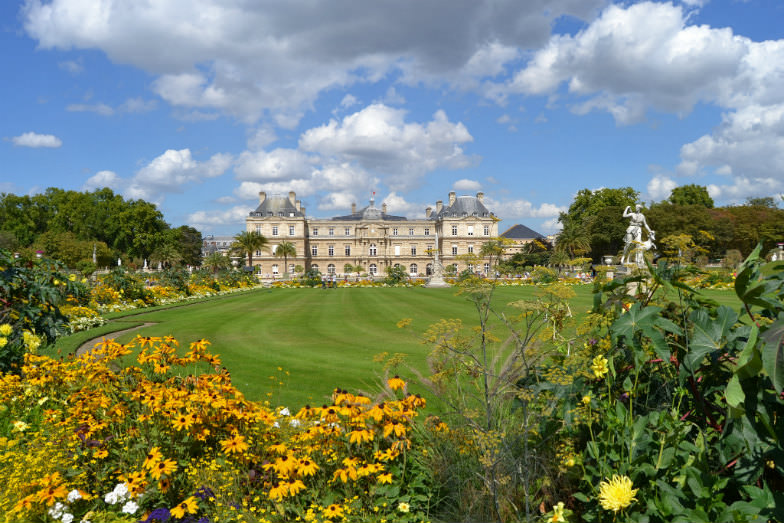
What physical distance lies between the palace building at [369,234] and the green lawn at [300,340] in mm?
68014

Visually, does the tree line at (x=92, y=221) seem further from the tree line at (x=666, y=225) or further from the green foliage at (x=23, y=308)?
the green foliage at (x=23, y=308)

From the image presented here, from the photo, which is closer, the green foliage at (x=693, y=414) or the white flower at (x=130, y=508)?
the green foliage at (x=693, y=414)

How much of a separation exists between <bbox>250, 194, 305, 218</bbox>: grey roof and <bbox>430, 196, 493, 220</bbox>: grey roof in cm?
2714

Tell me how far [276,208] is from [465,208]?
34.6 meters

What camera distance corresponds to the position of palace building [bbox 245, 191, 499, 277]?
85.7m

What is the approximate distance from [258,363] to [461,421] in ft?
17.2

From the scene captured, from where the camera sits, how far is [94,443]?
3422mm

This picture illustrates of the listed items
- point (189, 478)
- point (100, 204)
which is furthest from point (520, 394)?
point (100, 204)

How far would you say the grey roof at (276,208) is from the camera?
3418 inches

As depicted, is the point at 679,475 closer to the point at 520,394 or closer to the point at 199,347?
the point at 520,394

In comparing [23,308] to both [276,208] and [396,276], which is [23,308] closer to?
[396,276]

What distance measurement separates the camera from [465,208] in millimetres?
88062

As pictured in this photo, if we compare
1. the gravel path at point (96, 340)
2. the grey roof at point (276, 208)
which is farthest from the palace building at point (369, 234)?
the gravel path at point (96, 340)

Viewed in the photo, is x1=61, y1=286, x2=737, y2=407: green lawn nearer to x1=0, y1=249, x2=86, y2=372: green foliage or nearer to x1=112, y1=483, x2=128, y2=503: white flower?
x1=0, y1=249, x2=86, y2=372: green foliage
